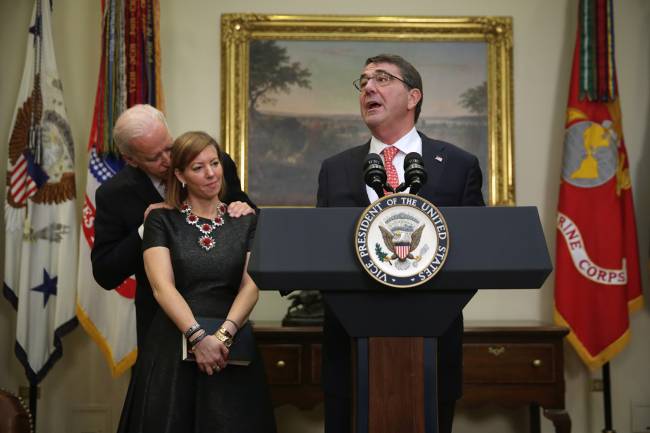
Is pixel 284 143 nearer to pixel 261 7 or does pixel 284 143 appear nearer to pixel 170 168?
pixel 261 7

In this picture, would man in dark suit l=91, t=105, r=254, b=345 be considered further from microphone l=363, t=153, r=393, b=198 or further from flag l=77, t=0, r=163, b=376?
flag l=77, t=0, r=163, b=376

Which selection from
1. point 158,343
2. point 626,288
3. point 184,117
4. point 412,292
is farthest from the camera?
point 184,117

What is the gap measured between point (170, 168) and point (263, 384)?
2.61 ft

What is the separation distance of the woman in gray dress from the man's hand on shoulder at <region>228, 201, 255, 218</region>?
0.06 ft

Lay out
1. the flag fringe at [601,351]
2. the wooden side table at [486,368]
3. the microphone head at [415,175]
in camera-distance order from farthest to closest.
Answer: the flag fringe at [601,351] → the wooden side table at [486,368] → the microphone head at [415,175]

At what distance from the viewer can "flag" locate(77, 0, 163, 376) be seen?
4121 mm

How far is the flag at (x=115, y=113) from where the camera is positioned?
13.5ft

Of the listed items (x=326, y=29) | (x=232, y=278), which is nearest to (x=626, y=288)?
(x=326, y=29)

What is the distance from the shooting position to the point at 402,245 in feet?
5.13

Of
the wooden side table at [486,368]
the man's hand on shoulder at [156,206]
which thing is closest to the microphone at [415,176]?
the man's hand on shoulder at [156,206]

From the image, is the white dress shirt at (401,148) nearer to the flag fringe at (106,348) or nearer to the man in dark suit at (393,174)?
the man in dark suit at (393,174)

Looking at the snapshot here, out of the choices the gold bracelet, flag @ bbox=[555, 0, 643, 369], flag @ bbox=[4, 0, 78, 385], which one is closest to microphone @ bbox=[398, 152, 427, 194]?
the gold bracelet

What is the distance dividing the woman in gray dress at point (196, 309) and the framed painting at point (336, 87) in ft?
6.54

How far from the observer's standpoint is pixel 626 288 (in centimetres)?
423
